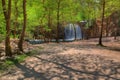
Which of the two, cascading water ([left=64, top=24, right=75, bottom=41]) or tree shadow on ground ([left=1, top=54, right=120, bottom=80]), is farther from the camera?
cascading water ([left=64, top=24, right=75, bottom=41])

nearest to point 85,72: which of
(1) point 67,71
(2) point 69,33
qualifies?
(1) point 67,71

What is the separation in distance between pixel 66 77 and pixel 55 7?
66.3ft

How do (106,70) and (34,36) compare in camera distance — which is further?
(34,36)

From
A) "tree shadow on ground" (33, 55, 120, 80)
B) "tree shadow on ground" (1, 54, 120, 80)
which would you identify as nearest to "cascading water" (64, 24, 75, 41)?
"tree shadow on ground" (1, 54, 120, 80)

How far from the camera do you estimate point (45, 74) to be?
9188mm

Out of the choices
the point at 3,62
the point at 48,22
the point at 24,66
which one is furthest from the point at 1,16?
the point at 48,22

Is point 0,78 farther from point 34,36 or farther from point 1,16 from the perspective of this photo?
point 34,36

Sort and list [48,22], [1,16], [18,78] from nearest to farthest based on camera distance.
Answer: [18,78]
[1,16]
[48,22]

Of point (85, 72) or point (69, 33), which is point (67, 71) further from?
point (69, 33)

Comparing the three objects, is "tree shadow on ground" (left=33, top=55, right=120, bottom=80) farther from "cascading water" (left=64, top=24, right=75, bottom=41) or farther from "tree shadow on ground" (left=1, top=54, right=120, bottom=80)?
"cascading water" (left=64, top=24, right=75, bottom=41)

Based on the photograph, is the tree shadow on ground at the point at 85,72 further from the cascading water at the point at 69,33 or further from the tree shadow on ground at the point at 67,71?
the cascading water at the point at 69,33

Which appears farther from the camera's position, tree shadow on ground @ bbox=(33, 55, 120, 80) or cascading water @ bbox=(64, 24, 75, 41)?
cascading water @ bbox=(64, 24, 75, 41)

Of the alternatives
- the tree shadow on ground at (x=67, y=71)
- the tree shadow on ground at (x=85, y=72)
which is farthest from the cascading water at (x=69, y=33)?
the tree shadow on ground at (x=85, y=72)

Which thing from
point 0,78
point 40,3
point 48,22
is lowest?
point 0,78
